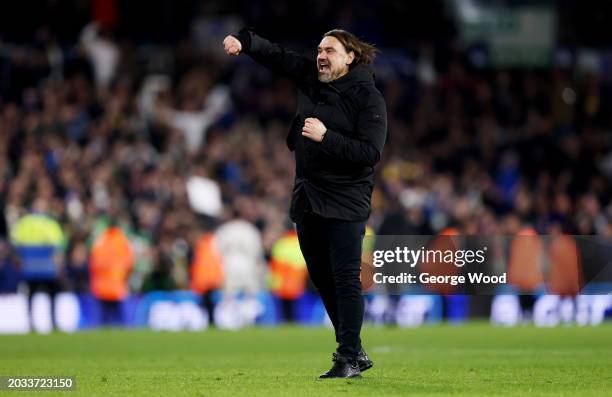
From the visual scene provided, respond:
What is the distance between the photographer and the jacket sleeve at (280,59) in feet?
32.2

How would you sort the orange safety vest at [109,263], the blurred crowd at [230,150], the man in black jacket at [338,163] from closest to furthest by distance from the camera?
the man in black jacket at [338,163]
the orange safety vest at [109,263]
the blurred crowd at [230,150]

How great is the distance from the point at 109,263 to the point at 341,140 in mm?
12005

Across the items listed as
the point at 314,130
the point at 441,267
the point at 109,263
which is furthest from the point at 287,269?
the point at 314,130

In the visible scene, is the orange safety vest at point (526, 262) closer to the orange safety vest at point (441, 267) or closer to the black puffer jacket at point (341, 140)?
the orange safety vest at point (441, 267)

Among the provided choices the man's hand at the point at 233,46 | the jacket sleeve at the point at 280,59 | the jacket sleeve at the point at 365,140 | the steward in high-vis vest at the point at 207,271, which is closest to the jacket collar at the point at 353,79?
the jacket sleeve at the point at 365,140

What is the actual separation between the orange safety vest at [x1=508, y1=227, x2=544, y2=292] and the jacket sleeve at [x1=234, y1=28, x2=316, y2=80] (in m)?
3.50

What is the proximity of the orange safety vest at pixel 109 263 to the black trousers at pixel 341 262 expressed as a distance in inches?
451

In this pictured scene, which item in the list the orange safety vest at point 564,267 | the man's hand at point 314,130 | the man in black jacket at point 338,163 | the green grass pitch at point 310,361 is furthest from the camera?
the orange safety vest at point 564,267

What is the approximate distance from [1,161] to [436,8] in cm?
1084

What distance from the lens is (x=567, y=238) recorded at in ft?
42.5

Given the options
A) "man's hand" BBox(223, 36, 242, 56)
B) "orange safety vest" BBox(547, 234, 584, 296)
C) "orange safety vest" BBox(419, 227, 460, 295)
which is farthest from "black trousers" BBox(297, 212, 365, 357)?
"orange safety vest" BBox(547, 234, 584, 296)

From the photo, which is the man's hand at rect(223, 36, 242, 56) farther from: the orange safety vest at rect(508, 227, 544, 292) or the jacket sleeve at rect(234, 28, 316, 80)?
the orange safety vest at rect(508, 227, 544, 292)

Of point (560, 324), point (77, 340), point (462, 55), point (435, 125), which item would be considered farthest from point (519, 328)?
point (462, 55)

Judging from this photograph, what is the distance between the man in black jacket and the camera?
31.2 ft
